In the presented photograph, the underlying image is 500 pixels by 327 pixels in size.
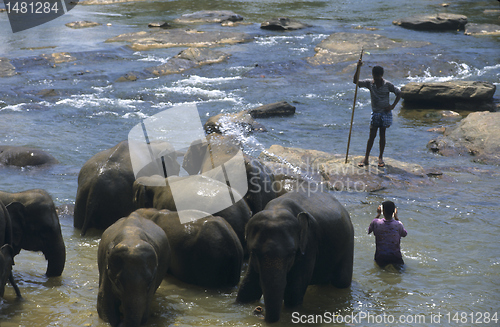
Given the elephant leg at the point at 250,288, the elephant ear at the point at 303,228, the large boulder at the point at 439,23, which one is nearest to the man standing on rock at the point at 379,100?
the elephant ear at the point at 303,228

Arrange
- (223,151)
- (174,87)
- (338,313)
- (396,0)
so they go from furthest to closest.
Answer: (396,0) → (174,87) → (223,151) → (338,313)

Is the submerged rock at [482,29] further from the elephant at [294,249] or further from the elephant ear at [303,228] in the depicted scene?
the elephant ear at [303,228]

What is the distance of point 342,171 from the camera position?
33.1ft

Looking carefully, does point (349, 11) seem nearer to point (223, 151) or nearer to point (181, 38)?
point (181, 38)

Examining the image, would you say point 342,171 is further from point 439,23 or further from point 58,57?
point 439,23

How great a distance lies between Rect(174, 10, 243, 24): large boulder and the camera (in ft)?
91.6

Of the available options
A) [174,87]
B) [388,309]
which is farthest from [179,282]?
[174,87]

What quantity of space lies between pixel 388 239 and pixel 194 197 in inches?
85.1

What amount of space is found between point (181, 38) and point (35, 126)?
35.5 ft

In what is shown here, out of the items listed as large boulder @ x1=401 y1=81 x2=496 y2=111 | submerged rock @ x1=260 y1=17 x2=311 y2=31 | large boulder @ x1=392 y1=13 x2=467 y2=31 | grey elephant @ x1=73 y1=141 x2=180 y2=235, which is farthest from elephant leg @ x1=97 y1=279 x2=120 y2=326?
large boulder @ x1=392 y1=13 x2=467 y2=31

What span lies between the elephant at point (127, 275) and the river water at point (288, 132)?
0.74ft

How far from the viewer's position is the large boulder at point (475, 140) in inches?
451

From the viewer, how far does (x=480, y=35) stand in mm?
24172

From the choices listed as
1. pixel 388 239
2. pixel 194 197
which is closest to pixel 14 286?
pixel 194 197
